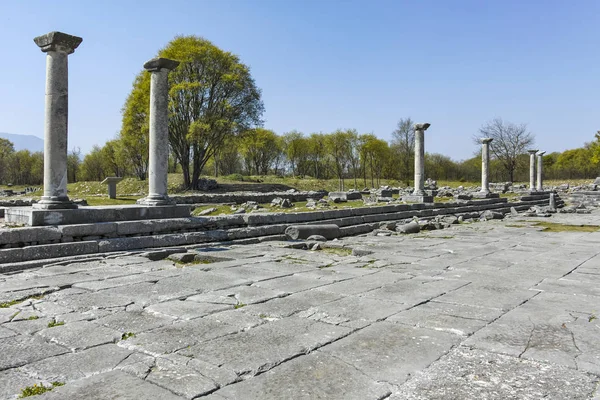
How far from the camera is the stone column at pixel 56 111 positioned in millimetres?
9766

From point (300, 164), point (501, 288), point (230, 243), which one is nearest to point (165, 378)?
point (501, 288)

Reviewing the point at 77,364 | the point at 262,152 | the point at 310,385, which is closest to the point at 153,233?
the point at 77,364

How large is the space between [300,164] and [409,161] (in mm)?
15457

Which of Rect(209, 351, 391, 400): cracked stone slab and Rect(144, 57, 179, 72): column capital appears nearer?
Rect(209, 351, 391, 400): cracked stone slab

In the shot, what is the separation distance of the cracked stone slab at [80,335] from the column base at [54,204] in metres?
5.73

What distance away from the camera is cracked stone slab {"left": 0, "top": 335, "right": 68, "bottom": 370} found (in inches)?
141

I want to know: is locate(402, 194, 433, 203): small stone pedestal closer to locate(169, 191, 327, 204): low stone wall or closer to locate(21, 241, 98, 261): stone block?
locate(169, 191, 327, 204): low stone wall

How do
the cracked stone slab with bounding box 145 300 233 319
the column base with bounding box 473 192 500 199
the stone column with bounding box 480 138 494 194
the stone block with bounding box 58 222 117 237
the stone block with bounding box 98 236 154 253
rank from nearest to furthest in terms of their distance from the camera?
the cracked stone slab with bounding box 145 300 233 319
the stone block with bounding box 58 222 117 237
the stone block with bounding box 98 236 154 253
the column base with bounding box 473 192 500 199
the stone column with bounding box 480 138 494 194

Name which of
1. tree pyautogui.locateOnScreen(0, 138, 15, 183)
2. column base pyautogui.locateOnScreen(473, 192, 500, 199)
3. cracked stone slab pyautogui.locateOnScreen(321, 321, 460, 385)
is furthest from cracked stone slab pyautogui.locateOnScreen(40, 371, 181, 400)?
tree pyautogui.locateOnScreen(0, 138, 15, 183)

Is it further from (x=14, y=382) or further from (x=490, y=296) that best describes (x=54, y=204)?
(x=490, y=296)

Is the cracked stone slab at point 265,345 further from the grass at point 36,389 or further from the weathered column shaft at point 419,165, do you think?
the weathered column shaft at point 419,165

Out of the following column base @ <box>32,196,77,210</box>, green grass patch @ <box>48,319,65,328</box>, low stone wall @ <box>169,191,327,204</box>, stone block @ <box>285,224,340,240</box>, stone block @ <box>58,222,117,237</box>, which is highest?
column base @ <box>32,196,77,210</box>

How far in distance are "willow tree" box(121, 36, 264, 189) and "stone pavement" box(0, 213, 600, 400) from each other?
88.5ft

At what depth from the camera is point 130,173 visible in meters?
64.9
